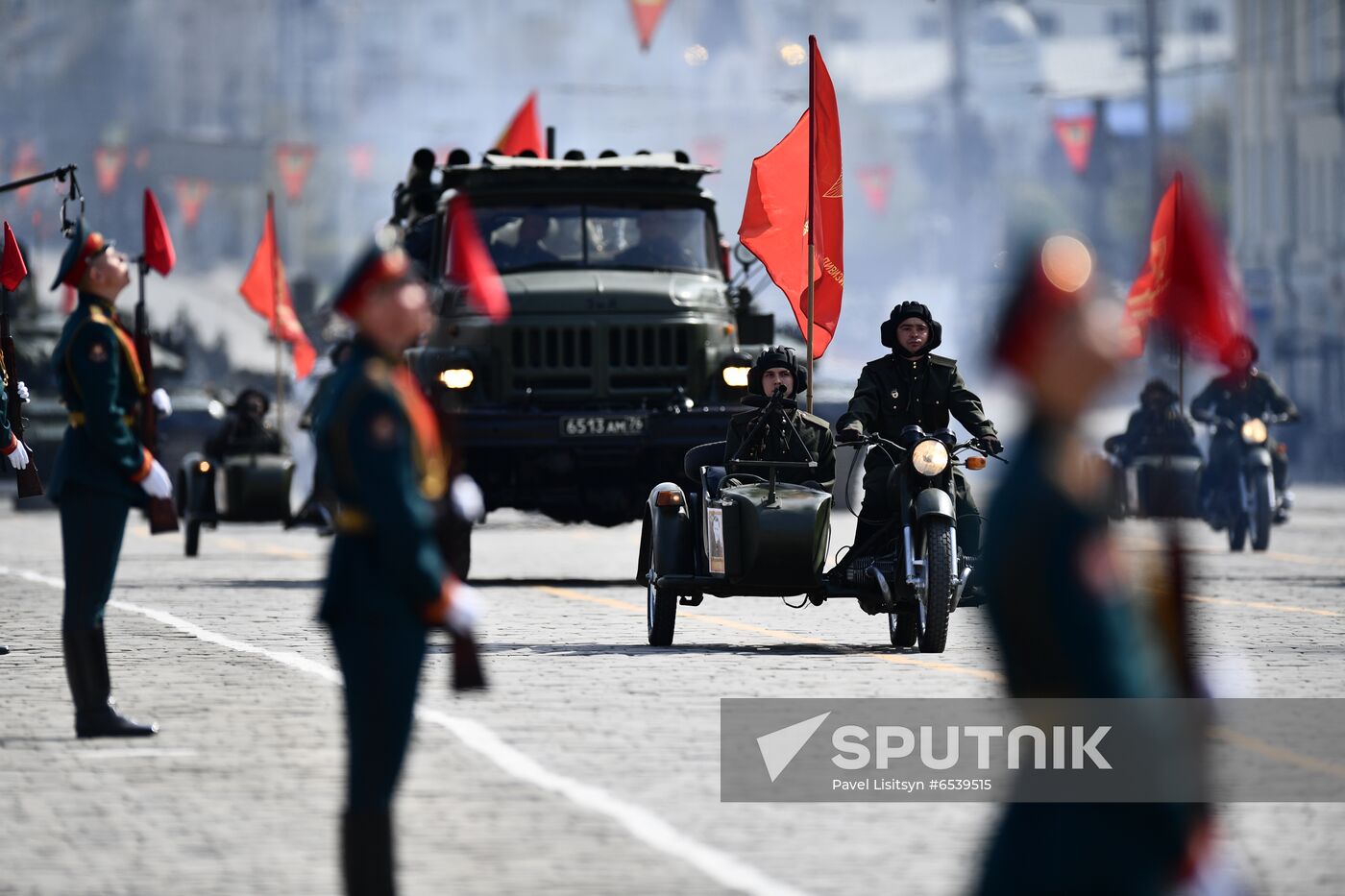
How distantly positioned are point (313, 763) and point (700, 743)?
4.49 feet

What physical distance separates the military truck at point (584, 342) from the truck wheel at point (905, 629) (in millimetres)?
6426

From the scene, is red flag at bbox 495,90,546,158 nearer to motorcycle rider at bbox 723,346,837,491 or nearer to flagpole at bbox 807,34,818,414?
flagpole at bbox 807,34,818,414

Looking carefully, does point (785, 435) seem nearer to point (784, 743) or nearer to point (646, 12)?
point (784, 743)

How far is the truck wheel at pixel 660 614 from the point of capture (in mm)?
15578

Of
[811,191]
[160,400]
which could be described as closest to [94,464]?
[160,400]

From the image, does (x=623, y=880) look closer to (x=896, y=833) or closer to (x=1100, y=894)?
(x=896, y=833)

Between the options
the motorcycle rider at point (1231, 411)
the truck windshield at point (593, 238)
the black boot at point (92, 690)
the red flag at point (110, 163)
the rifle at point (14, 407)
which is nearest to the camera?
the black boot at point (92, 690)

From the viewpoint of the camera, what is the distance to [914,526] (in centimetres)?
1470

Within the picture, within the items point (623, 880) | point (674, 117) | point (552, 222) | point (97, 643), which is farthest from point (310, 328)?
point (674, 117)

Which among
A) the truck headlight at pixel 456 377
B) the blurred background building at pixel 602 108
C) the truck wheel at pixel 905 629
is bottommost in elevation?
the truck wheel at pixel 905 629

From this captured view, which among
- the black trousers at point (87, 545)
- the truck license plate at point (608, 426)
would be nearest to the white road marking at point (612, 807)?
the black trousers at point (87, 545)

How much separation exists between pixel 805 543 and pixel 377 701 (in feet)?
27.1

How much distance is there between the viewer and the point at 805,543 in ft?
49.6

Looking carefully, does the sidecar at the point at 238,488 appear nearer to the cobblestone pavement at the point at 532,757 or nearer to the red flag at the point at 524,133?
the cobblestone pavement at the point at 532,757
